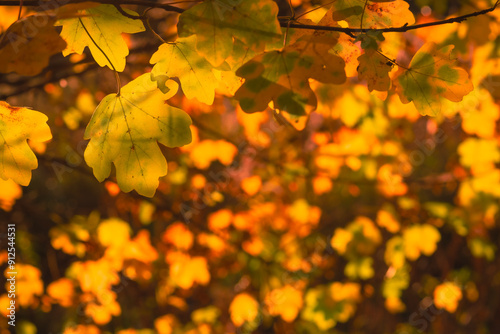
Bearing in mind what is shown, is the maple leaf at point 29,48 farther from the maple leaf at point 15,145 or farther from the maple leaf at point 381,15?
the maple leaf at point 381,15

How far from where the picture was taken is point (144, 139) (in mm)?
1044

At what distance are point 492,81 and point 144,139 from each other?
2.98 meters

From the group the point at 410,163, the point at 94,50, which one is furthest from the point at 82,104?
the point at 410,163

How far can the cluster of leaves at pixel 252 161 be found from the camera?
37.1 inches

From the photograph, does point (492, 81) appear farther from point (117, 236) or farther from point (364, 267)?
point (117, 236)

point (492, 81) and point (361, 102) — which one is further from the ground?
point (492, 81)

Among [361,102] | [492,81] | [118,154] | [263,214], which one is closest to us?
[118,154]

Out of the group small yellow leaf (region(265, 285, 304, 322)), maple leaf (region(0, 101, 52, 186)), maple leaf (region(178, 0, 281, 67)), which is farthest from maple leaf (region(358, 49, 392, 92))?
small yellow leaf (region(265, 285, 304, 322))

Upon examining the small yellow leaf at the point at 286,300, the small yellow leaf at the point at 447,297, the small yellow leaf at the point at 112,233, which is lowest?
the small yellow leaf at the point at 447,297

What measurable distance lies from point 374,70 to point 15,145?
2.89 ft

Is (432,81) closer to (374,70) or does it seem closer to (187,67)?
(374,70)

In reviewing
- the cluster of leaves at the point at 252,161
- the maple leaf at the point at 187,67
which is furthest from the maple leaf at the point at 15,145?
the maple leaf at the point at 187,67

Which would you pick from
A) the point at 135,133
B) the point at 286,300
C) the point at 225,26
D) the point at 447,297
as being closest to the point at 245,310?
the point at 286,300

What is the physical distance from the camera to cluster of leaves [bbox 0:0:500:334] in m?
0.94
